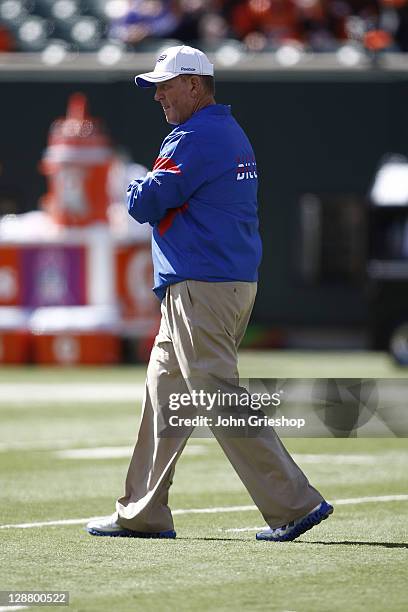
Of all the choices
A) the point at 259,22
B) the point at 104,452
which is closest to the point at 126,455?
the point at 104,452

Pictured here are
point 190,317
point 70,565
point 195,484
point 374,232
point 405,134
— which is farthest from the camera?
point 405,134

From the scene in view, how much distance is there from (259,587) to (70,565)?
2.91 ft

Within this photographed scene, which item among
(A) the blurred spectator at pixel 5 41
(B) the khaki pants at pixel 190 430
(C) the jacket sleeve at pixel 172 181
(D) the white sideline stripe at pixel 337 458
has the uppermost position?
(C) the jacket sleeve at pixel 172 181

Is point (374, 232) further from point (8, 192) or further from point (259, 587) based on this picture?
point (259, 587)

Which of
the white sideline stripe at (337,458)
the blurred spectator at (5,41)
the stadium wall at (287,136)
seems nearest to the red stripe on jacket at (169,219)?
the white sideline stripe at (337,458)

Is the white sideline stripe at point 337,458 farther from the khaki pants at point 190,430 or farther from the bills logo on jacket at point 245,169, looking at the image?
the bills logo on jacket at point 245,169

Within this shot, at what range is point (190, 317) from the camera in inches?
283

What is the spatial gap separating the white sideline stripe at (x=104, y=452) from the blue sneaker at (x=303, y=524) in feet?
13.8

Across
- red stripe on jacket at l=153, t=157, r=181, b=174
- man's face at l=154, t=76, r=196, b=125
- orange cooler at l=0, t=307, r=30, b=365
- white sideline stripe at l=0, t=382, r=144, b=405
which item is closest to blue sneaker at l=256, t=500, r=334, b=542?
red stripe on jacket at l=153, t=157, r=181, b=174

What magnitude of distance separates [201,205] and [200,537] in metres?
1.50

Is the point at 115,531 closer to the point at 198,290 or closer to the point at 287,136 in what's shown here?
the point at 198,290

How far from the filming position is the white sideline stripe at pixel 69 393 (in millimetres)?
16406

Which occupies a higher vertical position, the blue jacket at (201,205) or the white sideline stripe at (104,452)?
the blue jacket at (201,205)

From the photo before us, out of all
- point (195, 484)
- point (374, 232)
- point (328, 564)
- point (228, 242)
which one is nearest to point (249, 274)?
point (228, 242)
